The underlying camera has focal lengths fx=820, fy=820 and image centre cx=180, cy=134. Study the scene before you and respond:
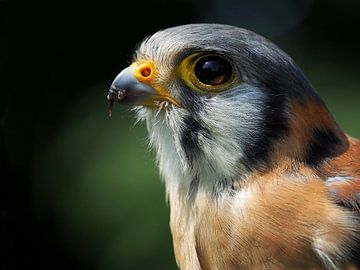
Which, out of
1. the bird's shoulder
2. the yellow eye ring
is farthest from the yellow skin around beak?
the bird's shoulder

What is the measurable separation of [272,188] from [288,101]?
14.0 inches

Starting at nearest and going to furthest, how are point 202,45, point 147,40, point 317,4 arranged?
1. point 202,45
2. point 147,40
3. point 317,4

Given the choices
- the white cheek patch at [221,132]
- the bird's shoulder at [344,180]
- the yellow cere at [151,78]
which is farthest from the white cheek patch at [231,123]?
the bird's shoulder at [344,180]

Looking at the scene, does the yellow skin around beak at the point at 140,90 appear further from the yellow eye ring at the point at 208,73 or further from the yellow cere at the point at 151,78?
the yellow eye ring at the point at 208,73

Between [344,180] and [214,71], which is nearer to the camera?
[344,180]

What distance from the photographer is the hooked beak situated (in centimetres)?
341

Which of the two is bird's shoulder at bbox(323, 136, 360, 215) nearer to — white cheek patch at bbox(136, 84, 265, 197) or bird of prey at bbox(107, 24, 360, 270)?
bird of prey at bbox(107, 24, 360, 270)

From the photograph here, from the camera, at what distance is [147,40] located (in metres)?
3.64

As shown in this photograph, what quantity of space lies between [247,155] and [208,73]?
361mm

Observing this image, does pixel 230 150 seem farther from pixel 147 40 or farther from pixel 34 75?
pixel 34 75

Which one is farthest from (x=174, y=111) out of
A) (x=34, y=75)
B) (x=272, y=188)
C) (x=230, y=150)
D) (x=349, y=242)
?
(x=34, y=75)

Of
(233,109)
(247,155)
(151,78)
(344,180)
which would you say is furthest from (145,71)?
(344,180)

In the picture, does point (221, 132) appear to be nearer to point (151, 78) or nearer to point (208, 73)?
point (208, 73)

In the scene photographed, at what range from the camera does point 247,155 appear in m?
3.24
